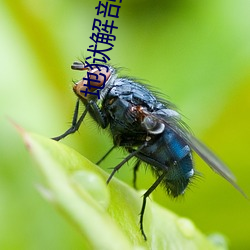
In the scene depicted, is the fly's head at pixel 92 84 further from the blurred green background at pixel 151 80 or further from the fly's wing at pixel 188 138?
the blurred green background at pixel 151 80

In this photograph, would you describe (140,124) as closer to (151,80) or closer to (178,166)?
(178,166)

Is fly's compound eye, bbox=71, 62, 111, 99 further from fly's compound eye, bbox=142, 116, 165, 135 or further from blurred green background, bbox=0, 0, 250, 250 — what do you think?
blurred green background, bbox=0, 0, 250, 250

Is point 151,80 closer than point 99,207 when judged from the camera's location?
No

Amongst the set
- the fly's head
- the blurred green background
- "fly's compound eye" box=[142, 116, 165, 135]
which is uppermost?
the fly's head

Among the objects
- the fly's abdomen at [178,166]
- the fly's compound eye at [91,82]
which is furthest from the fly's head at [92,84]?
the fly's abdomen at [178,166]

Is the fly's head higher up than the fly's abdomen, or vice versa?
the fly's head

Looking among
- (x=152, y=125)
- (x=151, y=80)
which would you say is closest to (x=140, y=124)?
(x=152, y=125)

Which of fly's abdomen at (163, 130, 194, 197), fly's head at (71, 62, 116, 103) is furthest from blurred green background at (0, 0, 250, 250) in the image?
fly's head at (71, 62, 116, 103)

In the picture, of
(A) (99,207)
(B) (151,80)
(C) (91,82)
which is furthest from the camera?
(B) (151,80)
